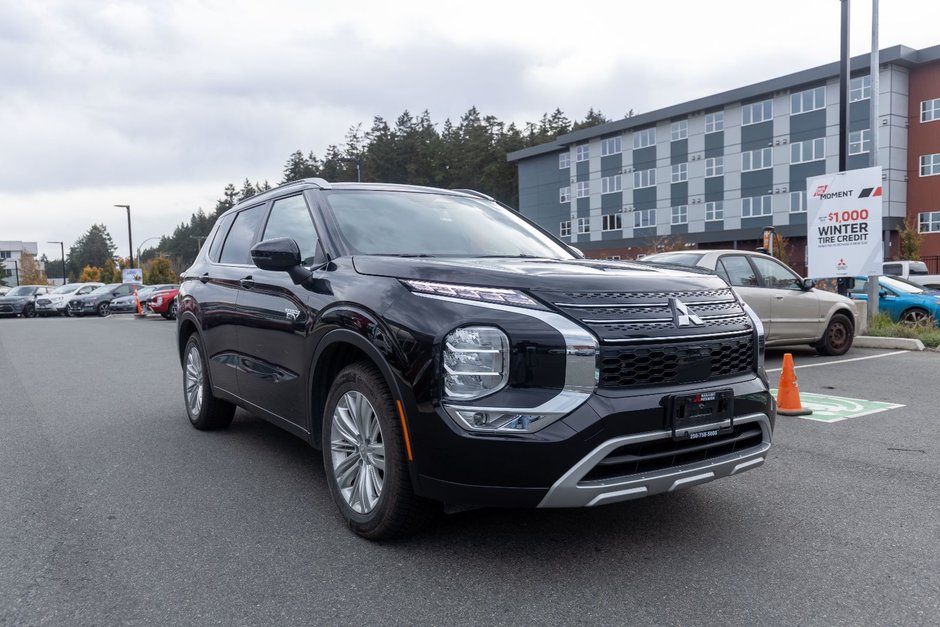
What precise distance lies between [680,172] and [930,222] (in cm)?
1507

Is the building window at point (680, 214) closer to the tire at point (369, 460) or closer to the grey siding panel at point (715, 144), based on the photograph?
the grey siding panel at point (715, 144)

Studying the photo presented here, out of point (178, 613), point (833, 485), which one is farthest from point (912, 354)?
point (178, 613)

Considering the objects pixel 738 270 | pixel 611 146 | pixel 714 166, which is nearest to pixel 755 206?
pixel 714 166

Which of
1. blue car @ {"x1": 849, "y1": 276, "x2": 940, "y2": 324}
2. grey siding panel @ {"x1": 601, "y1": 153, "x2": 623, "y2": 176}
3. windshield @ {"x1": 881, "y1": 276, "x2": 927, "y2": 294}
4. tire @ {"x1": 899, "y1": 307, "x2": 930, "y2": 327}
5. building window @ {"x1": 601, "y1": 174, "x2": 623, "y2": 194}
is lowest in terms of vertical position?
tire @ {"x1": 899, "y1": 307, "x2": 930, "y2": 327}

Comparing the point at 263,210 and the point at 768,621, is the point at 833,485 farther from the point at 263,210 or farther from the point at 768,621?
the point at 263,210

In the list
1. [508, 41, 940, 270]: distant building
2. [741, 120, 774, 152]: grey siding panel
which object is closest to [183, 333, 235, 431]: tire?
[508, 41, 940, 270]: distant building

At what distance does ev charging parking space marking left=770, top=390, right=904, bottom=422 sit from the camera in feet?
21.8

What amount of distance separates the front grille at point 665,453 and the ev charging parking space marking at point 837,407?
3.51m

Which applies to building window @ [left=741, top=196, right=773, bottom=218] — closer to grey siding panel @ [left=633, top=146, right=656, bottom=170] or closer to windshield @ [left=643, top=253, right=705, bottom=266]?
grey siding panel @ [left=633, top=146, right=656, bottom=170]

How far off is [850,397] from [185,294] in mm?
6520

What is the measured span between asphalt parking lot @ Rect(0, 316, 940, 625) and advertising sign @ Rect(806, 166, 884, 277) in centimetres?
855

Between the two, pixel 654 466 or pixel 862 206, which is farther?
pixel 862 206

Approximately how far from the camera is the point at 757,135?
147 feet

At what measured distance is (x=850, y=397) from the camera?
7660mm
